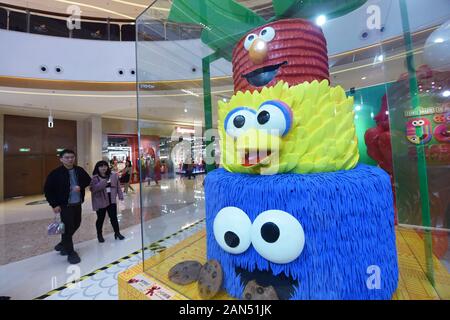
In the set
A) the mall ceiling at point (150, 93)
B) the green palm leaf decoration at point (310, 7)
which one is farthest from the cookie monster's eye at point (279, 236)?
the mall ceiling at point (150, 93)

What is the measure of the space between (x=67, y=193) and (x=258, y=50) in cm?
243

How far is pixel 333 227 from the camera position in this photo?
106 centimetres

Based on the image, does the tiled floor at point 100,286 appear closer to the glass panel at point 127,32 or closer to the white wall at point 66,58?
the white wall at point 66,58

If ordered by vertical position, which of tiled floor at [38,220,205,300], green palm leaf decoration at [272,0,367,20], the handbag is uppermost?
green palm leaf decoration at [272,0,367,20]

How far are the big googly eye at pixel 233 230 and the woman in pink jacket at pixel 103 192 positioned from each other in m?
2.33

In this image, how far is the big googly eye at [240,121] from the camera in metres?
1.13

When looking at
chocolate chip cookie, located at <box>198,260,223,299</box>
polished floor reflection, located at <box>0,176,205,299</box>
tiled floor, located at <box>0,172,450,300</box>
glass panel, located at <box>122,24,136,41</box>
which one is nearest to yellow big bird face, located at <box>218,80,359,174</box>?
chocolate chip cookie, located at <box>198,260,223,299</box>

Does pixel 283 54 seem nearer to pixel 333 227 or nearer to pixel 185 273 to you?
pixel 333 227

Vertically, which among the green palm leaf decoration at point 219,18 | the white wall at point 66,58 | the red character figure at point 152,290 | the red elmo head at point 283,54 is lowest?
the red character figure at point 152,290

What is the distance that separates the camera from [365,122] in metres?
3.26

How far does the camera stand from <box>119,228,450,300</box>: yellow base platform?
131 centimetres

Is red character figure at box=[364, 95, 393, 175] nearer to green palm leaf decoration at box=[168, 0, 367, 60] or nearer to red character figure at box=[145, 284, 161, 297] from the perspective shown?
green palm leaf decoration at box=[168, 0, 367, 60]

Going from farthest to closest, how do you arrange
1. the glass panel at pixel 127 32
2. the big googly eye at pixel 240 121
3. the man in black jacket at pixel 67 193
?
the glass panel at pixel 127 32
the man in black jacket at pixel 67 193
the big googly eye at pixel 240 121

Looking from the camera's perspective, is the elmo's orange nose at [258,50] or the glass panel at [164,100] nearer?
the elmo's orange nose at [258,50]
